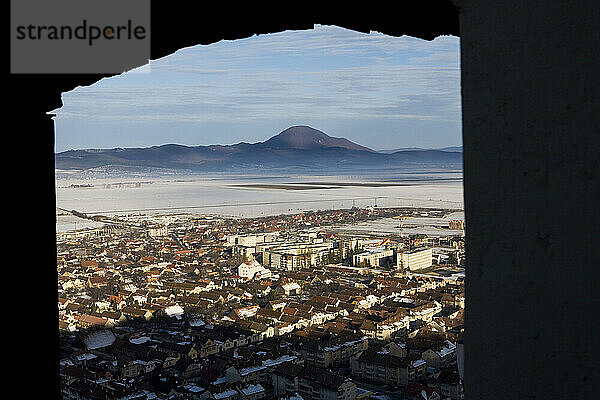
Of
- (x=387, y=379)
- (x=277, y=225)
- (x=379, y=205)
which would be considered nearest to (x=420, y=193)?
(x=379, y=205)

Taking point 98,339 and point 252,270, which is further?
point 252,270

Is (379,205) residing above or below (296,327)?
above

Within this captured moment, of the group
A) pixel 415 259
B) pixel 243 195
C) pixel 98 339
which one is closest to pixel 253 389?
pixel 98 339

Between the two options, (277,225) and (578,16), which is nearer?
(578,16)

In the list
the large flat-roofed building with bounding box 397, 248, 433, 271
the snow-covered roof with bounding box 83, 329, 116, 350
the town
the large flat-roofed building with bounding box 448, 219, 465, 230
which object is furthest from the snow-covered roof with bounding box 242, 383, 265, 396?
the large flat-roofed building with bounding box 448, 219, 465, 230

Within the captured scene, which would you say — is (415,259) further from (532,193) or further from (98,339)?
(532,193)

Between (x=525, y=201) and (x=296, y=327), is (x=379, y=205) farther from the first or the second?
(x=525, y=201)

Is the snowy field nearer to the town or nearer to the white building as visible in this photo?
the town
